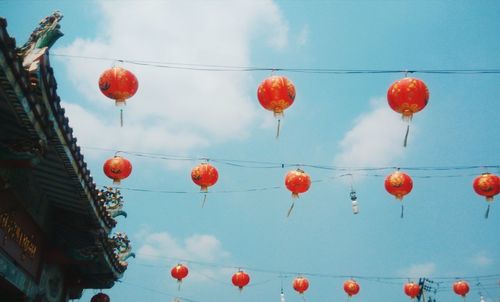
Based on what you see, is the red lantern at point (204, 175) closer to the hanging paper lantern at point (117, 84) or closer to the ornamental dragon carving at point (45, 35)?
the hanging paper lantern at point (117, 84)

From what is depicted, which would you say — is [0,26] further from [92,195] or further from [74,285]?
[74,285]

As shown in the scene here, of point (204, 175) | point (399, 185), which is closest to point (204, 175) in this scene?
point (204, 175)

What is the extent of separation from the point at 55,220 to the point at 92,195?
153cm

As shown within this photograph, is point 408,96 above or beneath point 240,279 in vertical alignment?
above

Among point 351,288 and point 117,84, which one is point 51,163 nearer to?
point 117,84

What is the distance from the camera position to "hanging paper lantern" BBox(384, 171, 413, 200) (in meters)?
10.1

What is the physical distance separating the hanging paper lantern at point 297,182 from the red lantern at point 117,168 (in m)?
3.98

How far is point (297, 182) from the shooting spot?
10133mm

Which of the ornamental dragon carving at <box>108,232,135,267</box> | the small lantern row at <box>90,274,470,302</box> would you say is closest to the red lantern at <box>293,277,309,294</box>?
the small lantern row at <box>90,274,470,302</box>

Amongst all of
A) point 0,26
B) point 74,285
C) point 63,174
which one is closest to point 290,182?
point 63,174

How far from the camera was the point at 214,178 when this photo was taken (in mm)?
10039

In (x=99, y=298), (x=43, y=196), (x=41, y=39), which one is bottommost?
(x=99, y=298)

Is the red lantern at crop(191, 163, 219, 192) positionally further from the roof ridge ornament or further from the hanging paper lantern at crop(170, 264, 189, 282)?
the hanging paper lantern at crop(170, 264, 189, 282)

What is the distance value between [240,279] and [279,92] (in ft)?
33.2
